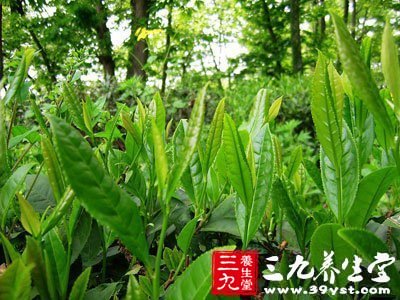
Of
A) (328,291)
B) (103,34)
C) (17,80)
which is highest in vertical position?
(103,34)

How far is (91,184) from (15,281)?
112 millimetres

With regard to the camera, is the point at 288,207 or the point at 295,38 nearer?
the point at 288,207

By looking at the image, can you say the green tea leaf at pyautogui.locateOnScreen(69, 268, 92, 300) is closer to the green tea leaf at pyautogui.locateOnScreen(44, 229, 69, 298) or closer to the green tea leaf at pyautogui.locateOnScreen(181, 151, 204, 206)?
the green tea leaf at pyautogui.locateOnScreen(44, 229, 69, 298)

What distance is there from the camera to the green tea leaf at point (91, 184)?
1.30 feet

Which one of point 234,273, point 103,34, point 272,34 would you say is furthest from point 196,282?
point 272,34

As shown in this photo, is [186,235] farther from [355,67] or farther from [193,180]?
[355,67]

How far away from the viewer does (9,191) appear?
551 mm

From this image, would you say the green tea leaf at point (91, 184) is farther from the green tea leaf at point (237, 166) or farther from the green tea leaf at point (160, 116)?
the green tea leaf at point (160, 116)

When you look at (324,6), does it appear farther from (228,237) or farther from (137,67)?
(228,237)

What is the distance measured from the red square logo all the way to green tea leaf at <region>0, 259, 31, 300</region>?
18cm

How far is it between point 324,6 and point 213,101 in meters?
5.62

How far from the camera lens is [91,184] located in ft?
1.34

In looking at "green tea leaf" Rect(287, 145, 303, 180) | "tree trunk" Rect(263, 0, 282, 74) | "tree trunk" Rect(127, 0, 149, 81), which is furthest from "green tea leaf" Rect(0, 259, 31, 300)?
"tree trunk" Rect(263, 0, 282, 74)

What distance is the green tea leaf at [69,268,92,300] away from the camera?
496 mm
